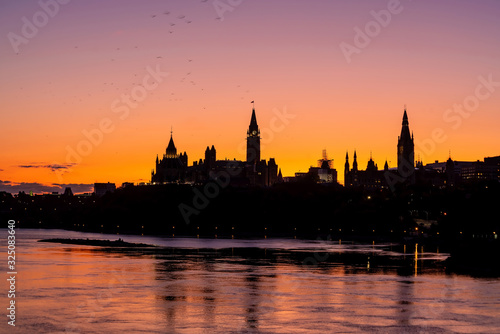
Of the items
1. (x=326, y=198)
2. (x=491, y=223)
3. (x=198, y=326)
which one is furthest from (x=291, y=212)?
(x=198, y=326)

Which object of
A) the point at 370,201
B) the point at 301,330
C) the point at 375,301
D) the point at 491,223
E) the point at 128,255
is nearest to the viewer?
the point at 301,330

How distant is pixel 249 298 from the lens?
51.5 metres

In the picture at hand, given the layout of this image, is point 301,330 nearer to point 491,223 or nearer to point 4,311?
point 4,311

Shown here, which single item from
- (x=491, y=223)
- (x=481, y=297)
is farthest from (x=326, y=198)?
(x=481, y=297)

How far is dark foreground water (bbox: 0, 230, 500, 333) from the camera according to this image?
40094mm

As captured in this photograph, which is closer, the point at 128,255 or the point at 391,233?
the point at 128,255

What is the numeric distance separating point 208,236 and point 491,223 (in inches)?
3677

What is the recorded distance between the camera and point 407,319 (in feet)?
140

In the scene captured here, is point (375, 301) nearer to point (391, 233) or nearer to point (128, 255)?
point (128, 255)

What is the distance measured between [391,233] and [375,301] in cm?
12274

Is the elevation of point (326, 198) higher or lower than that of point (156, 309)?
higher

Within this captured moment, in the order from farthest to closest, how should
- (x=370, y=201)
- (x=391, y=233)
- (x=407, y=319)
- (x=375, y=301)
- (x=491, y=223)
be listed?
1. (x=370, y=201)
2. (x=391, y=233)
3. (x=491, y=223)
4. (x=375, y=301)
5. (x=407, y=319)

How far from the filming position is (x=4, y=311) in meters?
43.9

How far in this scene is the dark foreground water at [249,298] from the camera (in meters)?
40.1
